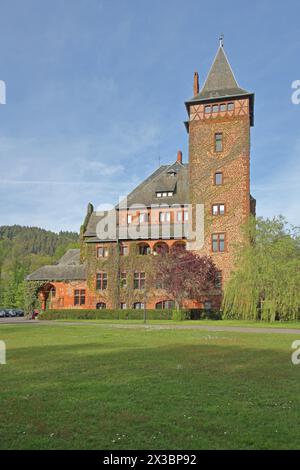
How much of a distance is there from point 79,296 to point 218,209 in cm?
1702

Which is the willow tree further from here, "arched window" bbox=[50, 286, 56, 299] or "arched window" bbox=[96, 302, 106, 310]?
"arched window" bbox=[50, 286, 56, 299]

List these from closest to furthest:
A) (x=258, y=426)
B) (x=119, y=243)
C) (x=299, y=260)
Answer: (x=258, y=426) < (x=299, y=260) < (x=119, y=243)

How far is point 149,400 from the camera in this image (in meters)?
8.01

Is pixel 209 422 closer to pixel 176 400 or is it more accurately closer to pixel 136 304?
pixel 176 400

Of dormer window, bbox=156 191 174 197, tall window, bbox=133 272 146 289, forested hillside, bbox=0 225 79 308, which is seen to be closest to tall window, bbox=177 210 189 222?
dormer window, bbox=156 191 174 197

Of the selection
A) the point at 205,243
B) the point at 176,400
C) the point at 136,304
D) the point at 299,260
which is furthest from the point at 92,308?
the point at 176,400

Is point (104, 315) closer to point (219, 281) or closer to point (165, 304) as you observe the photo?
point (165, 304)

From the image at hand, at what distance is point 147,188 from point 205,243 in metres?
→ 9.52

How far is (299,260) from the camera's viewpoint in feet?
103

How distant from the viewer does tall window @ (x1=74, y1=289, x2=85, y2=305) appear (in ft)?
151

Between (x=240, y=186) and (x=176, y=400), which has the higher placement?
(x=240, y=186)

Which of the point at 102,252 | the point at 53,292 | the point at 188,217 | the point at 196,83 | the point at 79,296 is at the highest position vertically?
the point at 196,83

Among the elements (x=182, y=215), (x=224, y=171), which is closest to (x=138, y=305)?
(x=182, y=215)

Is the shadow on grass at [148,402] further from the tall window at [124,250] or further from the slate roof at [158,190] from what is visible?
the slate roof at [158,190]
